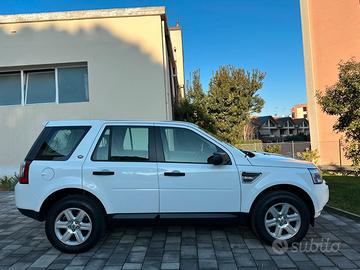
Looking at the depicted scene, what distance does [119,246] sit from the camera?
5.67 meters

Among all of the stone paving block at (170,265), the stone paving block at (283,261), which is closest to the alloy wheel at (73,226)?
the stone paving block at (170,265)

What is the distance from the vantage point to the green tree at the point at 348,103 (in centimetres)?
1003

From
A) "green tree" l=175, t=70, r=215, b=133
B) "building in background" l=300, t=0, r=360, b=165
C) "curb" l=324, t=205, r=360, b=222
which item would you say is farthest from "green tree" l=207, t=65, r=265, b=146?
"curb" l=324, t=205, r=360, b=222

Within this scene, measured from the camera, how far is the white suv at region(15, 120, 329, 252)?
5.46m

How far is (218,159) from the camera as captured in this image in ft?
17.7

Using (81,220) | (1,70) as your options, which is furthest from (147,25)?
(81,220)

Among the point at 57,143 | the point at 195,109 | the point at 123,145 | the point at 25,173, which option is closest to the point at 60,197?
the point at 25,173

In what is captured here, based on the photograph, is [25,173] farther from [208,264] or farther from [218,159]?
[208,264]

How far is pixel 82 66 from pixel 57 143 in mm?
7653

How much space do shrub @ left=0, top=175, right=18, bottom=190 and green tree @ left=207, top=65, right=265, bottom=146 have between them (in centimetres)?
1388

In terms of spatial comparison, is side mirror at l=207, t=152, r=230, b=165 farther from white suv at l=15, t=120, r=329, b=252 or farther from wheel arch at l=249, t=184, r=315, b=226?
wheel arch at l=249, t=184, r=315, b=226

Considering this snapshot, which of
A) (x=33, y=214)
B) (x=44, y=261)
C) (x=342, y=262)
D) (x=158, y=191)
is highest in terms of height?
(x=158, y=191)


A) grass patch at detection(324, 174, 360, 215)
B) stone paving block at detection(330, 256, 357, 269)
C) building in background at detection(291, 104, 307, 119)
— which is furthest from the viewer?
building in background at detection(291, 104, 307, 119)

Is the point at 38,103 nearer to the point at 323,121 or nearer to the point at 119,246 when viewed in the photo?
the point at 119,246
